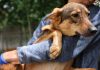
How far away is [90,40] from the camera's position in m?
3.17

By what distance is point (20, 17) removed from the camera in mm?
13281

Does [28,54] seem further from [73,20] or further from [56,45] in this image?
[73,20]

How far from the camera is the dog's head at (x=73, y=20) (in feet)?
9.30

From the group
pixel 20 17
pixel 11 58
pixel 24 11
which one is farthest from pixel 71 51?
Answer: pixel 20 17

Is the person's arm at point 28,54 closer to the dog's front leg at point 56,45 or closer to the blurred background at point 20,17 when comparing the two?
the dog's front leg at point 56,45

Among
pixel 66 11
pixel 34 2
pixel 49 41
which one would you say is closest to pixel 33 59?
pixel 49 41

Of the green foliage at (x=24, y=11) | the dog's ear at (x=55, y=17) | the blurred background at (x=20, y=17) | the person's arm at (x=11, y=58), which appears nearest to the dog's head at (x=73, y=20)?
the dog's ear at (x=55, y=17)

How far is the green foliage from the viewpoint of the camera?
11.8 meters

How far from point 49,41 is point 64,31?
0.44ft

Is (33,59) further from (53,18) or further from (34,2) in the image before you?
(34,2)

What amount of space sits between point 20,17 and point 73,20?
34.3 ft

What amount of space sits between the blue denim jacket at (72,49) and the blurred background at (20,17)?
22.2 feet

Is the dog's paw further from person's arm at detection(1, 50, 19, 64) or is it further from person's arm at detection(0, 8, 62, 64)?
person's arm at detection(1, 50, 19, 64)

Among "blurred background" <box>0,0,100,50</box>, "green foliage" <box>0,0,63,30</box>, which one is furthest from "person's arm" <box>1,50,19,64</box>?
"green foliage" <box>0,0,63,30</box>
